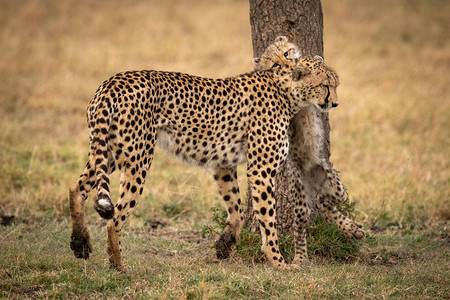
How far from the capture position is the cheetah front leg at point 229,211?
5.45 meters

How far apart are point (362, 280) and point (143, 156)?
1.76m

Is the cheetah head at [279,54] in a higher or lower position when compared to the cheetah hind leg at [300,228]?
higher

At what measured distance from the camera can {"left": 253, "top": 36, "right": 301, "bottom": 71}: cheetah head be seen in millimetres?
5566

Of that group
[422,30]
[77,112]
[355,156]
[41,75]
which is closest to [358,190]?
[355,156]

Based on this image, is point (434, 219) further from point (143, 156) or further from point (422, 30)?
point (422, 30)

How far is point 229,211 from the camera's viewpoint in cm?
555

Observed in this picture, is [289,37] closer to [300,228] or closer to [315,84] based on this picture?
[315,84]

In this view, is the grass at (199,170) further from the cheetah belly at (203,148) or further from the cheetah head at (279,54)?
the cheetah head at (279,54)

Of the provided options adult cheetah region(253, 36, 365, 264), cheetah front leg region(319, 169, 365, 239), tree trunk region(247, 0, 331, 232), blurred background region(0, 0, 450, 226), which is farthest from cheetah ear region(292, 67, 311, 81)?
blurred background region(0, 0, 450, 226)

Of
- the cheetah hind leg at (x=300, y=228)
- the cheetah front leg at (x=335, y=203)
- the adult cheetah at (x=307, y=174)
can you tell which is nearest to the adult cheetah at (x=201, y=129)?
the adult cheetah at (x=307, y=174)

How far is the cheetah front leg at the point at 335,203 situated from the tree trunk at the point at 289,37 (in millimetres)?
122

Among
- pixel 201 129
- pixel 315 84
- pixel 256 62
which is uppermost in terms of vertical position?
pixel 256 62

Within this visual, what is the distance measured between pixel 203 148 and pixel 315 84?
104cm

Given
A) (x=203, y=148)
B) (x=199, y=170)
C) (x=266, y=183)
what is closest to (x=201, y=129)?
(x=203, y=148)
